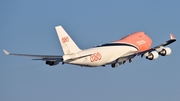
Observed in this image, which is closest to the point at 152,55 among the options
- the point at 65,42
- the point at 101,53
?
the point at 101,53

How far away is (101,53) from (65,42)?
25.6 ft

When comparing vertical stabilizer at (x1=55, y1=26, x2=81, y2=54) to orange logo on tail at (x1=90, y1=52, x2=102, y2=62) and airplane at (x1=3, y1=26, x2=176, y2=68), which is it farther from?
orange logo on tail at (x1=90, y1=52, x2=102, y2=62)

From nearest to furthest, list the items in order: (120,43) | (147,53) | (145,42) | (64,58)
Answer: (64,58) → (147,53) → (120,43) → (145,42)

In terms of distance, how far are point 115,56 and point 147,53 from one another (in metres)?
7.00

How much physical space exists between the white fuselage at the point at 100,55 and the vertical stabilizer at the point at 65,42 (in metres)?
1.18

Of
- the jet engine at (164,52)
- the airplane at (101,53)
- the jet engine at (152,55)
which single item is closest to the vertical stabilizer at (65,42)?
the airplane at (101,53)

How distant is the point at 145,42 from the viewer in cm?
10500

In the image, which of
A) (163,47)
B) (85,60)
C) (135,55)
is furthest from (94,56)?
(163,47)

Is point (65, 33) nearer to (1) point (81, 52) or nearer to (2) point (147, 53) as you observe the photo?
(1) point (81, 52)

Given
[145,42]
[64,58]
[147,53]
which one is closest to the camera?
[64,58]

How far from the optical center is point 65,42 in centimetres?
8644

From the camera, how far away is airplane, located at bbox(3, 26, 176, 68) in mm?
86000

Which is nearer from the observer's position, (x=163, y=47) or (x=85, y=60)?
(x=85, y=60)

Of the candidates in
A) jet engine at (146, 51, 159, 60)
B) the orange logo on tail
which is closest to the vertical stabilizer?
the orange logo on tail
